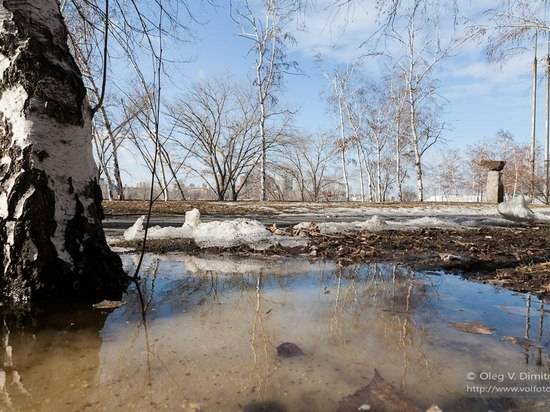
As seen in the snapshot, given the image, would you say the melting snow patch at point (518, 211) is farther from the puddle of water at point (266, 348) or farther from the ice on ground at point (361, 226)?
the puddle of water at point (266, 348)

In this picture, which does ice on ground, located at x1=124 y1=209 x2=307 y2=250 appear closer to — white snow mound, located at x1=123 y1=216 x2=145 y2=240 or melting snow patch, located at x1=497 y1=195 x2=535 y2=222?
white snow mound, located at x1=123 y1=216 x2=145 y2=240

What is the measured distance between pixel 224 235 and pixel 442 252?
1939mm

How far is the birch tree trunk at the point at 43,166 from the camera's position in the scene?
59.9 inches

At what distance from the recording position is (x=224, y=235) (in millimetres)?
3482

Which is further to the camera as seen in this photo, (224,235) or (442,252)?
(224,235)

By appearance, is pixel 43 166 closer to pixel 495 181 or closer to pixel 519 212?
pixel 519 212

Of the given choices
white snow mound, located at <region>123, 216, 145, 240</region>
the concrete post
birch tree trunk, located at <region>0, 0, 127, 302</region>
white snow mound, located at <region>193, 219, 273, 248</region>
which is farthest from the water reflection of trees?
the concrete post

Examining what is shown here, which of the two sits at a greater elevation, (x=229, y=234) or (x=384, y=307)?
(x=229, y=234)

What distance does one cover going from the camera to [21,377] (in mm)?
941

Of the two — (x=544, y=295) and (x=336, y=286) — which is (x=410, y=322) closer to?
(x=336, y=286)

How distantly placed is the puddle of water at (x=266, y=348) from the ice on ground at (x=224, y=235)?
4.52 ft

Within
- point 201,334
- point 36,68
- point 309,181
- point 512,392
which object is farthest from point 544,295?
point 309,181

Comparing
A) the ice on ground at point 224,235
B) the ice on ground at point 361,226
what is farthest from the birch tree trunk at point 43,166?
the ice on ground at point 361,226

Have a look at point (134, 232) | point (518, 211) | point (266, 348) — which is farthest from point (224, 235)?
point (518, 211)
